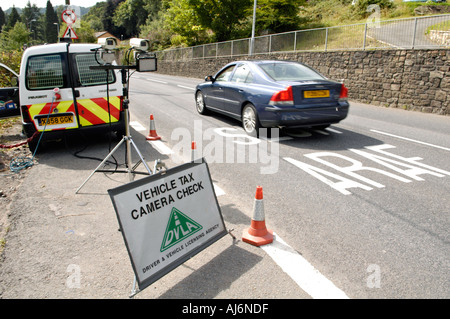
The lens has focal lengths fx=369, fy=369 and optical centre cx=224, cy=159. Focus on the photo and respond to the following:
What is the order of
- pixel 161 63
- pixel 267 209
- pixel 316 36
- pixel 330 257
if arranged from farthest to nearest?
pixel 161 63 → pixel 316 36 → pixel 267 209 → pixel 330 257

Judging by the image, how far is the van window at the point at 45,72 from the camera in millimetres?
6764

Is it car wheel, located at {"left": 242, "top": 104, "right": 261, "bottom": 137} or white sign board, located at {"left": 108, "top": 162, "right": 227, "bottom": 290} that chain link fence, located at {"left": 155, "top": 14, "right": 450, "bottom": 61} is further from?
white sign board, located at {"left": 108, "top": 162, "right": 227, "bottom": 290}

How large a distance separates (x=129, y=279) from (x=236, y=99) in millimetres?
6274

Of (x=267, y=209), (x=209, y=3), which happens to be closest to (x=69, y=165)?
(x=267, y=209)

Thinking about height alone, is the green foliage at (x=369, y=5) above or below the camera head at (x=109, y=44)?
above

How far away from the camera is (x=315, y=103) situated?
7.53 metres

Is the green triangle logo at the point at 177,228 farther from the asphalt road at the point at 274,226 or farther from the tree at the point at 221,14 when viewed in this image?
the tree at the point at 221,14

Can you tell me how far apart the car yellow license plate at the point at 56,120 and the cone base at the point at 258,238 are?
465 cm

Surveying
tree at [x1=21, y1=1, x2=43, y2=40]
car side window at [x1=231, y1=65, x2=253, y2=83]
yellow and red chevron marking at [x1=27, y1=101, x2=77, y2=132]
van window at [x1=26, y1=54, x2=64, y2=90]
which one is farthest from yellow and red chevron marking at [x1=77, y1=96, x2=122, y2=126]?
tree at [x1=21, y1=1, x2=43, y2=40]

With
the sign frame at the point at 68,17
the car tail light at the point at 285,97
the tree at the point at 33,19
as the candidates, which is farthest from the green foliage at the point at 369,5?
the tree at the point at 33,19

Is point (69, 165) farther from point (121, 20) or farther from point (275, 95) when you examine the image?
point (121, 20)

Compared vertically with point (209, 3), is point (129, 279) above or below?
below

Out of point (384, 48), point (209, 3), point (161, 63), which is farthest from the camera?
point (161, 63)

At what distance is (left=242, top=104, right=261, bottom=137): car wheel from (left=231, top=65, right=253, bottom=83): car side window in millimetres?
689
